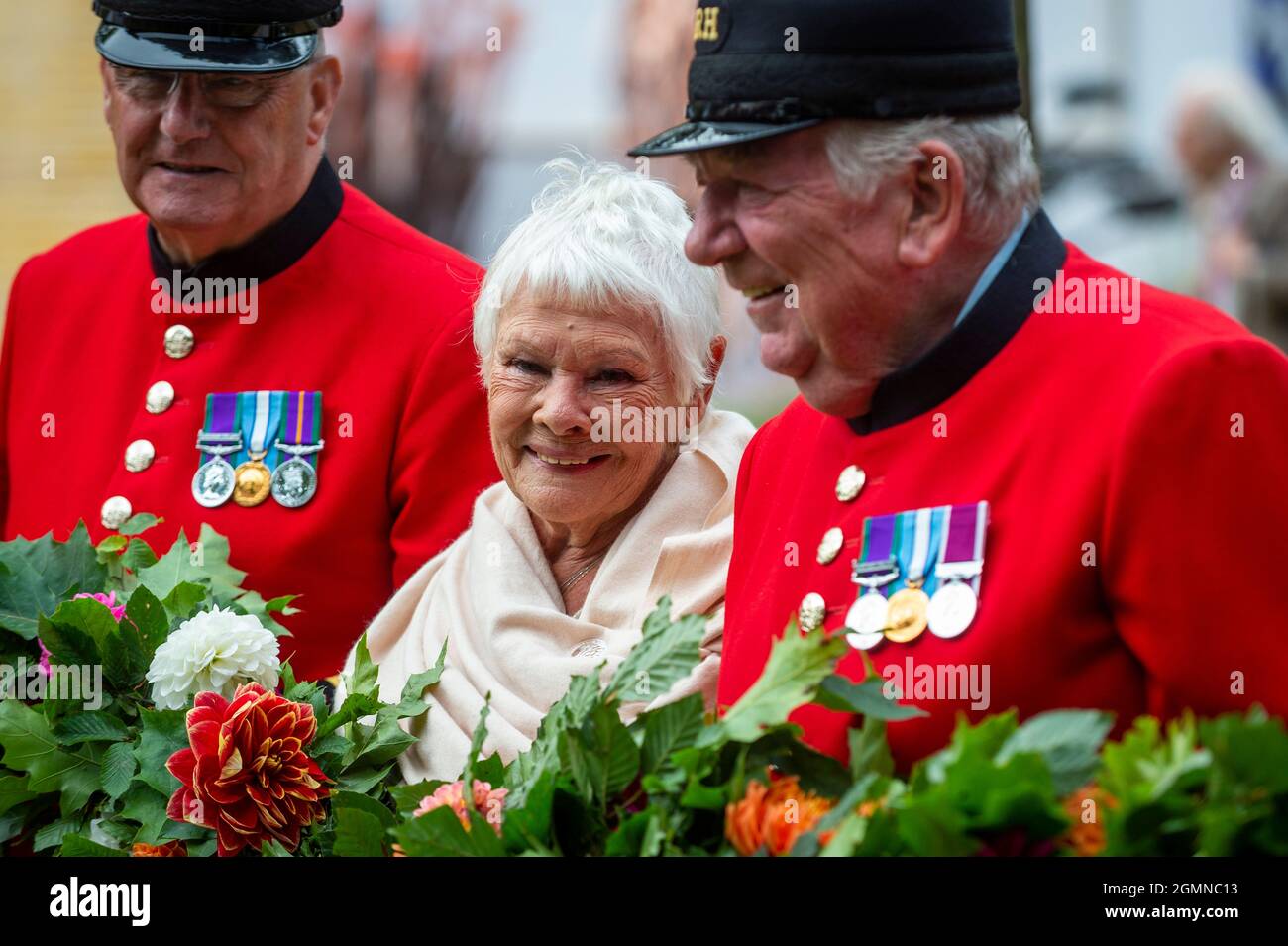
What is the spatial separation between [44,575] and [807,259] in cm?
145

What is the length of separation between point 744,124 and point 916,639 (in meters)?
0.63

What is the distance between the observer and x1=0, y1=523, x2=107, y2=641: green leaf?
2.84 m

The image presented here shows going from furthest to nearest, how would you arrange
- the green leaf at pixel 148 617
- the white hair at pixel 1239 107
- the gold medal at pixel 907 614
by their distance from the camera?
the white hair at pixel 1239 107, the green leaf at pixel 148 617, the gold medal at pixel 907 614

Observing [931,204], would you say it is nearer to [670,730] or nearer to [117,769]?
[670,730]

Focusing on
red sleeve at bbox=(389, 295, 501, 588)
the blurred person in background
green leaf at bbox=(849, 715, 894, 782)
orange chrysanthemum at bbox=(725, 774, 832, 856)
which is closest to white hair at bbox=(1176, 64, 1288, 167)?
the blurred person in background

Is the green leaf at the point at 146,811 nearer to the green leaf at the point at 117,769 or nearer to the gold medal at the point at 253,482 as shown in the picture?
the green leaf at the point at 117,769

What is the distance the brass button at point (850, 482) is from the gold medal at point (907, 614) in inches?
7.0

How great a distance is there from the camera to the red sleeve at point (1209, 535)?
188 centimetres

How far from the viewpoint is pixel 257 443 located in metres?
3.21

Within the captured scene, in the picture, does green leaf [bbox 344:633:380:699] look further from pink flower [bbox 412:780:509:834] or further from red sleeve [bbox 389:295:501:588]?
pink flower [bbox 412:780:509:834]

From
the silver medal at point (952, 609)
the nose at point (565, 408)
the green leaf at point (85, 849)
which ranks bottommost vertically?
the green leaf at point (85, 849)

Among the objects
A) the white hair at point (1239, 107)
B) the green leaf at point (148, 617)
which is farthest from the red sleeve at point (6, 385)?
the white hair at point (1239, 107)

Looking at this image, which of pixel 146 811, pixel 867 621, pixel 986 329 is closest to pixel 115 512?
pixel 146 811
